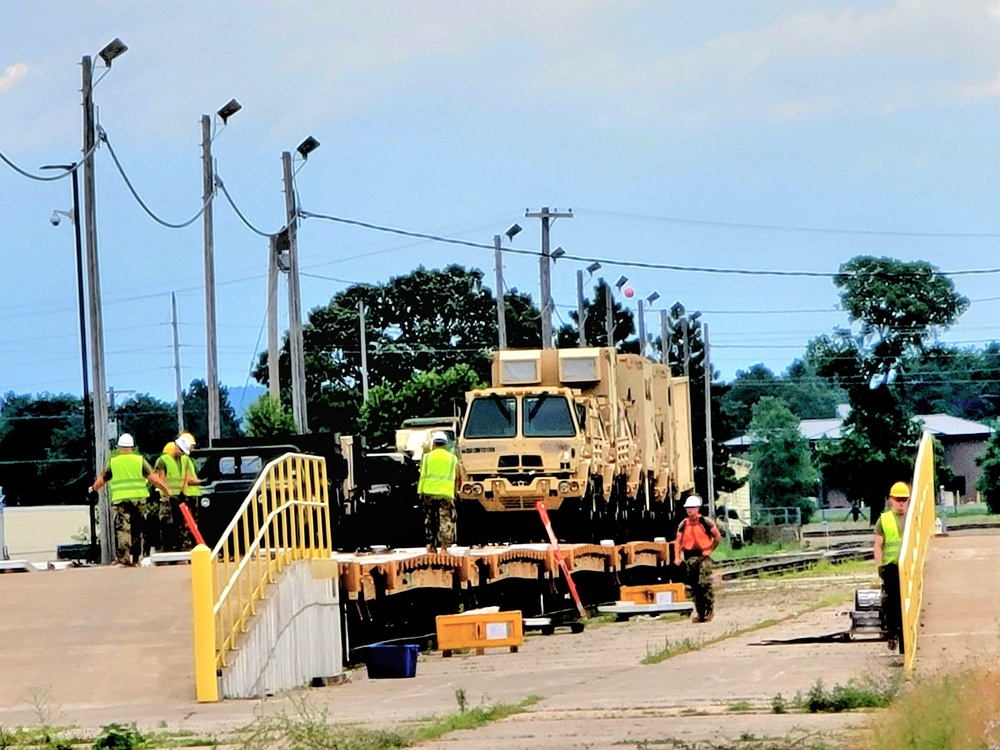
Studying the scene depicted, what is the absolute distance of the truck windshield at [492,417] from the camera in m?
32.3

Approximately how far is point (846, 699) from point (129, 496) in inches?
479

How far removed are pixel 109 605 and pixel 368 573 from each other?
3.34 m

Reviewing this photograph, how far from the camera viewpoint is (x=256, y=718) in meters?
14.5

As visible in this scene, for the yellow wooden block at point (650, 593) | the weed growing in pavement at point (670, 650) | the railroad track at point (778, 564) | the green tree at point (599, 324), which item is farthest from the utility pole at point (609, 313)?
the weed growing in pavement at point (670, 650)

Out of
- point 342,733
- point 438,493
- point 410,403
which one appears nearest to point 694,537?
point 438,493

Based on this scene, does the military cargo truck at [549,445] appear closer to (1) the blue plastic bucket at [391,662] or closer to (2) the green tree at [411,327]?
(1) the blue plastic bucket at [391,662]

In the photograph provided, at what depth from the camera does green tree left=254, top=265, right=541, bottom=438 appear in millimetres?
98750

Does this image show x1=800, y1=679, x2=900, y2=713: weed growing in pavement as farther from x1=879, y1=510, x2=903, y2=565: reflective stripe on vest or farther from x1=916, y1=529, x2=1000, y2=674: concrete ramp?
x1=879, y1=510, x2=903, y2=565: reflective stripe on vest

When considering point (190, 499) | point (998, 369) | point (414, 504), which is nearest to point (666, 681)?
point (190, 499)

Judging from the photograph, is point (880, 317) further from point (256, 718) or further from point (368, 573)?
point (256, 718)

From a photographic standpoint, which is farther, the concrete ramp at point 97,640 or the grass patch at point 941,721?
the concrete ramp at point 97,640

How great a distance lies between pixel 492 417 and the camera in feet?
106

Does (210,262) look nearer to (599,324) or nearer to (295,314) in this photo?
(295,314)

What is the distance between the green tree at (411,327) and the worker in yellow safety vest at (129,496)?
240 ft
